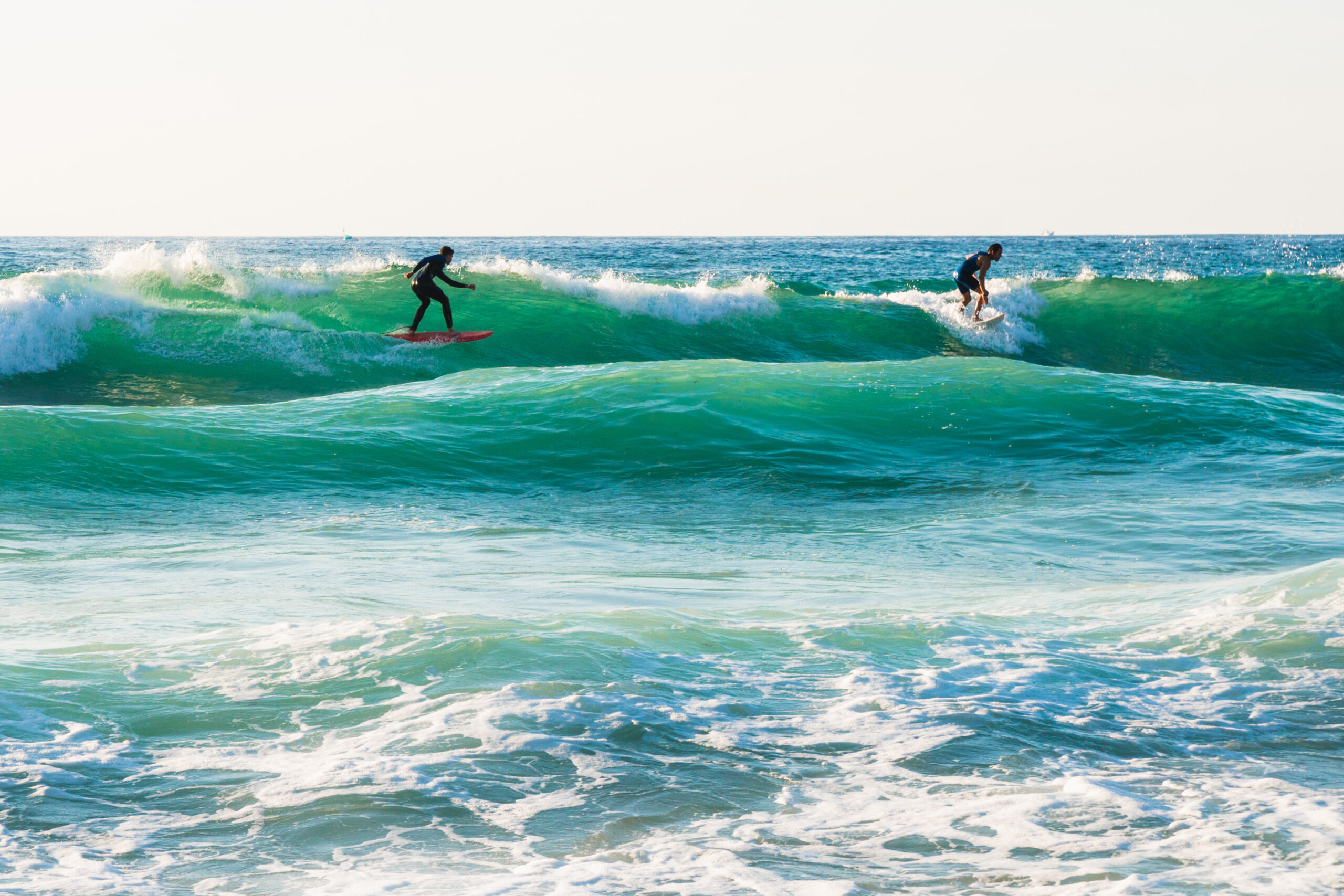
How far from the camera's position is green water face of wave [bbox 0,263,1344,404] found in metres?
17.5

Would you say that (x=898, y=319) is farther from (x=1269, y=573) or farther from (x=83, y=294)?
(x=1269, y=573)

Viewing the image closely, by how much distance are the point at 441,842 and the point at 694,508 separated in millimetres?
5870

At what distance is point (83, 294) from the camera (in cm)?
1867

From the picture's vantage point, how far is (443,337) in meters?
18.9

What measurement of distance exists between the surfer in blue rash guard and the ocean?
476 cm

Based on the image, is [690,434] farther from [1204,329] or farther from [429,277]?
[1204,329]

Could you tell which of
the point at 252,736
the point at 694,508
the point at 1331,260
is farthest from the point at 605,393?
the point at 1331,260

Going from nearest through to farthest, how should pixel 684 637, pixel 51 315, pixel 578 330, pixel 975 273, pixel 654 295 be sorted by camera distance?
pixel 684 637 → pixel 51 315 → pixel 975 273 → pixel 578 330 → pixel 654 295

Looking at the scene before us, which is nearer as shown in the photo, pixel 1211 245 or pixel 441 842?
pixel 441 842

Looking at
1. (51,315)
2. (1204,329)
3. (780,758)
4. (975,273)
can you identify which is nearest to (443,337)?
(51,315)

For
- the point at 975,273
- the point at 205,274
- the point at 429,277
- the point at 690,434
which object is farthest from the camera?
the point at 205,274

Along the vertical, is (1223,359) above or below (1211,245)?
below

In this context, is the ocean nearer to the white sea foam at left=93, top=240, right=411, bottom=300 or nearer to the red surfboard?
the red surfboard

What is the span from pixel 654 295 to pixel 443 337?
5.17 metres
